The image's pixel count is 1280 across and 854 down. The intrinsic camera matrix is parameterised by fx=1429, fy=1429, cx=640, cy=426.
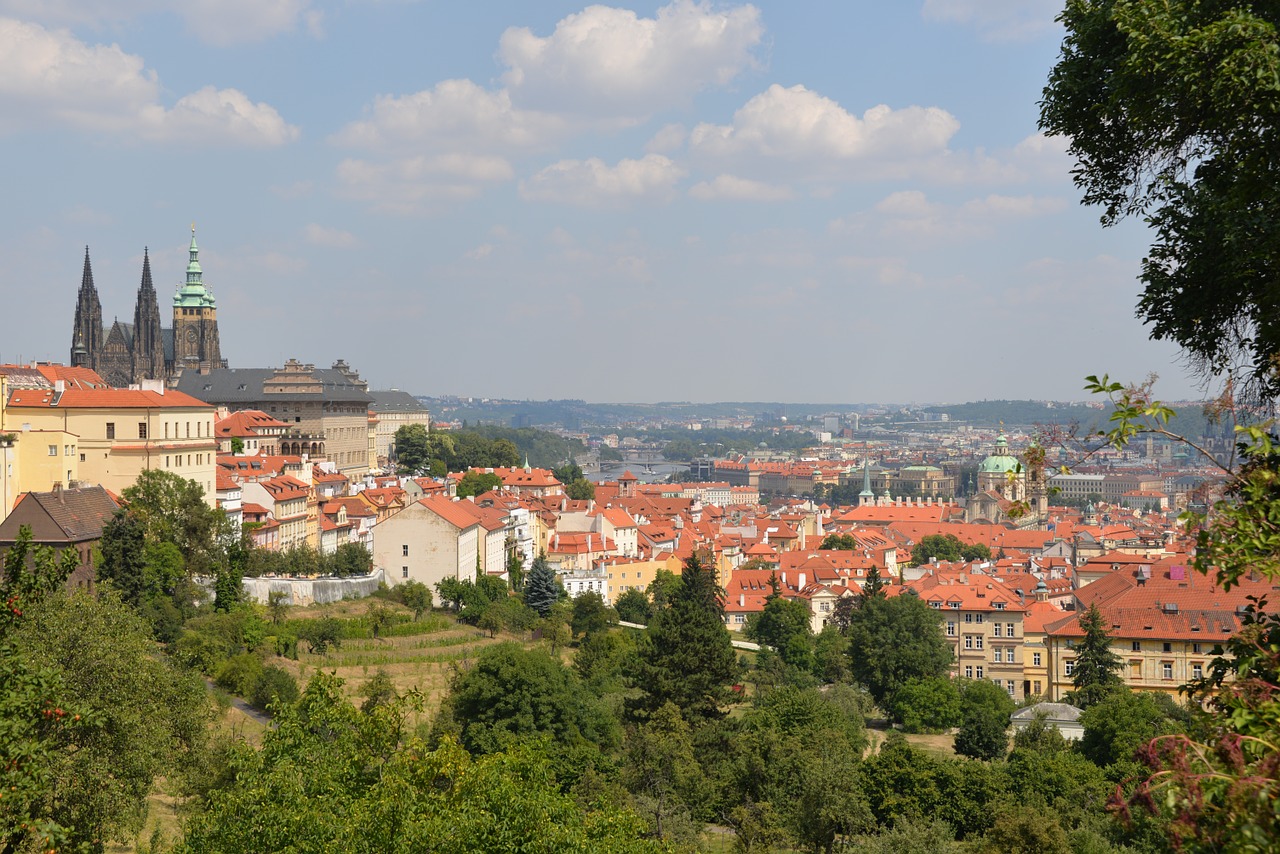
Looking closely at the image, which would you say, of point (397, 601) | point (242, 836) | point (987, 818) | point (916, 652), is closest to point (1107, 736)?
point (987, 818)

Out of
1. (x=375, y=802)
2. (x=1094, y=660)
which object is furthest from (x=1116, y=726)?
(x=375, y=802)

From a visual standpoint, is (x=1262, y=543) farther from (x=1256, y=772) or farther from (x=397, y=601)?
(x=397, y=601)

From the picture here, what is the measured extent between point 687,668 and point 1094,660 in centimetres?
1835

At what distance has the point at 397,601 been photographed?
5466cm

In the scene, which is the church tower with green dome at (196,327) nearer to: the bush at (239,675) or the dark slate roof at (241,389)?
the dark slate roof at (241,389)

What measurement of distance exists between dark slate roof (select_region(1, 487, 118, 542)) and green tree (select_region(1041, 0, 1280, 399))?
34.2 m

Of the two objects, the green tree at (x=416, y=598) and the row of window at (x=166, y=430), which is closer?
the row of window at (x=166, y=430)

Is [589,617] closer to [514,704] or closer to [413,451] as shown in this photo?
[514,704]

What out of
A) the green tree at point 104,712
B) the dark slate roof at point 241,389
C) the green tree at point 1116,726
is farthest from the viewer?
the dark slate roof at point 241,389

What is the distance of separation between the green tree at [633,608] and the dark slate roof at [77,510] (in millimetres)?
29147

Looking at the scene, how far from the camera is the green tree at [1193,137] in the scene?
8.38 meters

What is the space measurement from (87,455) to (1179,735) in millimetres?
47758

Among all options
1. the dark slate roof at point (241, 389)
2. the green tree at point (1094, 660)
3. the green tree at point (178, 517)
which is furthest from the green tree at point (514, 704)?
the dark slate roof at point (241, 389)

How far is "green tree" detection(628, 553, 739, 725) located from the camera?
141ft
